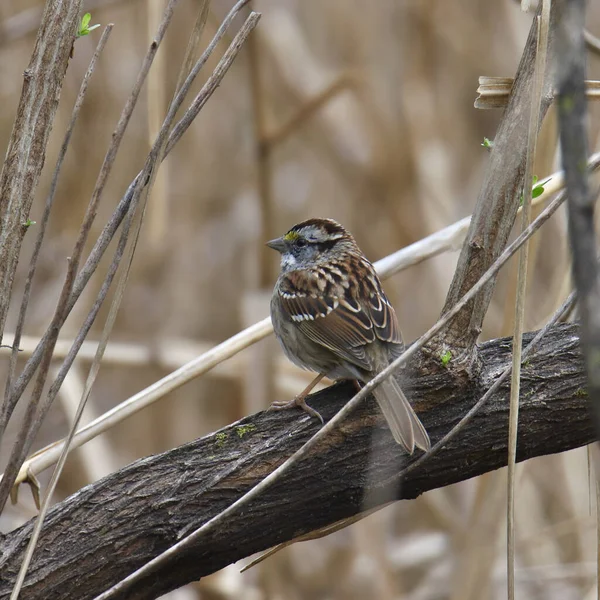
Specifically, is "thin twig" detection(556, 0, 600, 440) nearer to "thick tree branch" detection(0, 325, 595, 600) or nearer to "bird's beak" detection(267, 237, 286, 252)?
"thick tree branch" detection(0, 325, 595, 600)

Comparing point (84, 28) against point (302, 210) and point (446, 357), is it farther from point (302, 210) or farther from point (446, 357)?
point (302, 210)

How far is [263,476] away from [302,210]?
337cm

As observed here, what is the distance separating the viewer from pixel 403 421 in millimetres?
1753

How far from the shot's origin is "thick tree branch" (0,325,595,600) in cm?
169

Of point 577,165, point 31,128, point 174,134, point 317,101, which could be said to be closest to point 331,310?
point 174,134

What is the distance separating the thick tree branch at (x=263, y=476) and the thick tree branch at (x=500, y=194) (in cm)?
20

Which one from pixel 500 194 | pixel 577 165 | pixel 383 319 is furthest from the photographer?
pixel 383 319

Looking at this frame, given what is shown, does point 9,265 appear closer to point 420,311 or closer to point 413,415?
point 413,415

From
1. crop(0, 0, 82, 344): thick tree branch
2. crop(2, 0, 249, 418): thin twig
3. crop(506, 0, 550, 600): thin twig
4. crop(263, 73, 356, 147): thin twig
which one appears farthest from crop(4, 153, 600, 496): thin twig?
crop(263, 73, 356, 147): thin twig

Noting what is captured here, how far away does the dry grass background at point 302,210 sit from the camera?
3834 mm

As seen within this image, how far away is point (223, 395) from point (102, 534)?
10.5 feet

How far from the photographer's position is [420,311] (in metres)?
4.52

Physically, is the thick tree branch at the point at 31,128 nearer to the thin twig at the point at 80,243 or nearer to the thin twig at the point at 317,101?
the thin twig at the point at 80,243

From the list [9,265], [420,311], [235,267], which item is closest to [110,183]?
[235,267]
